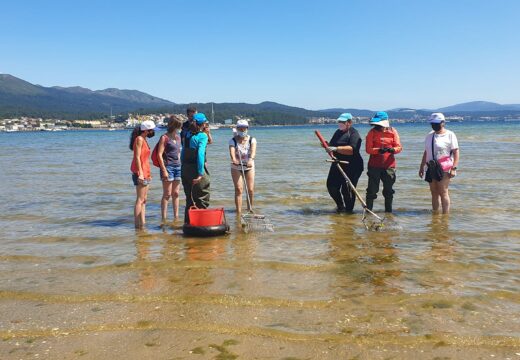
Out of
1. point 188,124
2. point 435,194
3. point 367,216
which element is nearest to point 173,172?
point 188,124

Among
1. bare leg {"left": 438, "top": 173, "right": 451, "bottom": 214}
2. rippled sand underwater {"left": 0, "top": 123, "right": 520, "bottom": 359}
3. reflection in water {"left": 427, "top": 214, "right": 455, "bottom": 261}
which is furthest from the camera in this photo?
bare leg {"left": 438, "top": 173, "right": 451, "bottom": 214}

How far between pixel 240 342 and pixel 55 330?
1642mm

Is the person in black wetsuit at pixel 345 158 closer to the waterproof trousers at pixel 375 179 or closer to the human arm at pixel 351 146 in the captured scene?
the human arm at pixel 351 146

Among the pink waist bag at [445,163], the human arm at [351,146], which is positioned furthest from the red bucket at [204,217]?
the pink waist bag at [445,163]

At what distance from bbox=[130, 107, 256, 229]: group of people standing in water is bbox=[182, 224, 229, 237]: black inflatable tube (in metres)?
0.29

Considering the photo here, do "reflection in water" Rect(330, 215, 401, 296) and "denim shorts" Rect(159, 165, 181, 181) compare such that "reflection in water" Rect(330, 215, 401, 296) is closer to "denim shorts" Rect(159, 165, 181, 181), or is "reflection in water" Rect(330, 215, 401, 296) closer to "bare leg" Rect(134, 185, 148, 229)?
"denim shorts" Rect(159, 165, 181, 181)

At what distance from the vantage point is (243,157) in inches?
356

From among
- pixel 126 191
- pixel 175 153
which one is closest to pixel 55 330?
pixel 175 153

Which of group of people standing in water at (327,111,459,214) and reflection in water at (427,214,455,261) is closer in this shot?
reflection in water at (427,214,455,261)

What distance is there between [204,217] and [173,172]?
5.15ft

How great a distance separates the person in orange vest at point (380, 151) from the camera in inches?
357

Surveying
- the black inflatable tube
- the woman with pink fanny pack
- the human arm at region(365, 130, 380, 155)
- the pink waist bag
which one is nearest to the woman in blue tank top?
the black inflatable tube

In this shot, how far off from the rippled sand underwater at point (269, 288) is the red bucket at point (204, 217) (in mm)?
373

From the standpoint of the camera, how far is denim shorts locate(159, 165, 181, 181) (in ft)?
29.7
